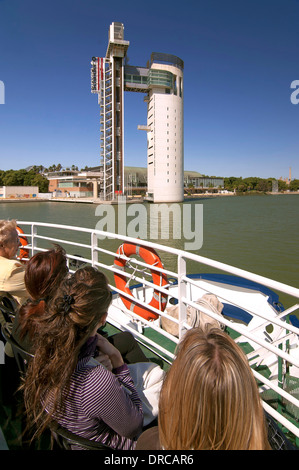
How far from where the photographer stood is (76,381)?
38.5 inches

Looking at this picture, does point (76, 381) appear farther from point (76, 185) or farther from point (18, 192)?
point (76, 185)

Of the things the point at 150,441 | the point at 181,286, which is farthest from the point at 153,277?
the point at 150,441

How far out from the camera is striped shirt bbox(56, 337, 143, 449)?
38.2 inches

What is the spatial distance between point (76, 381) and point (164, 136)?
52132 millimetres

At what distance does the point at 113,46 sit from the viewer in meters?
47.7

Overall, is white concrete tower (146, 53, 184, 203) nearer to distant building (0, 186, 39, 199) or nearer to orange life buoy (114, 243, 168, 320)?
distant building (0, 186, 39, 199)

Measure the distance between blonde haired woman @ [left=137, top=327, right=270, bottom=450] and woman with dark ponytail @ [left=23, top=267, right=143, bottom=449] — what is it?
31 centimetres

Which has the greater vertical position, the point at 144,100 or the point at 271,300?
the point at 144,100

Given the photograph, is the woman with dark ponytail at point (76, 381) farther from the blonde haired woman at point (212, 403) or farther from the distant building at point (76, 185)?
the distant building at point (76, 185)

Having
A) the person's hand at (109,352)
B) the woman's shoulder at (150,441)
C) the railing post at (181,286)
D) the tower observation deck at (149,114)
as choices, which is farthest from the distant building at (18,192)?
the woman's shoulder at (150,441)

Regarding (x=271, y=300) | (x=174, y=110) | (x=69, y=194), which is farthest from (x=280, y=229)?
(x=69, y=194)

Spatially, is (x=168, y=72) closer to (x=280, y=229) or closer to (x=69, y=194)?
(x=69, y=194)

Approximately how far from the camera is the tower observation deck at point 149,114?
47312 millimetres

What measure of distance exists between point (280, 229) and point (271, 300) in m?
16.3
